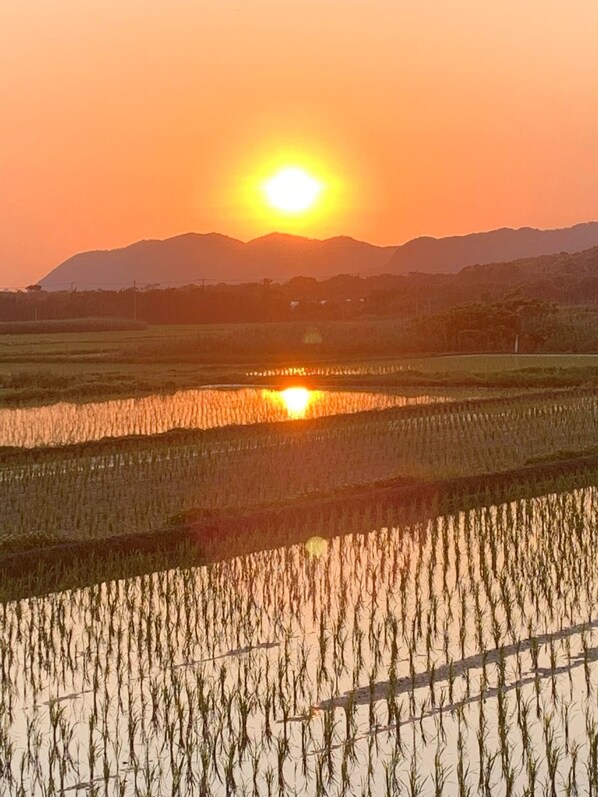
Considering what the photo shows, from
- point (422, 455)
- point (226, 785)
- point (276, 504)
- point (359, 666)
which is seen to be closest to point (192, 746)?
point (226, 785)

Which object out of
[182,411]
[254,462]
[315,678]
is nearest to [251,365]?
[182,411]

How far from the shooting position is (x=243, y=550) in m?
8.41

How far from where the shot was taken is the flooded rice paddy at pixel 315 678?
4531 mm

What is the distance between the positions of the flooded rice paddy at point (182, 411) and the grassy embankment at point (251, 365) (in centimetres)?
124

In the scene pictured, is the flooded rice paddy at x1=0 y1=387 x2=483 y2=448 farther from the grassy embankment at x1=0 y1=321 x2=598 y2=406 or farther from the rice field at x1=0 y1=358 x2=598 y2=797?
the rice field at x1=0 y1=358 x2=598 y2=797

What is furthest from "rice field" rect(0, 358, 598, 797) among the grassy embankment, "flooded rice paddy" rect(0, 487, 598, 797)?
the grassy embankment

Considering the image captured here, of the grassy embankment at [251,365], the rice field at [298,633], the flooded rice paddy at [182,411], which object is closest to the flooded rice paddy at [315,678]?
the rice field at [298,633]

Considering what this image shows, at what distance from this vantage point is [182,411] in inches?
695

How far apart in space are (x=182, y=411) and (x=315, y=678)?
12.2m

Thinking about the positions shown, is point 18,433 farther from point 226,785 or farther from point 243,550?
point 226,785

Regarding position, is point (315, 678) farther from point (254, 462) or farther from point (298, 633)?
A: point (254, 462)

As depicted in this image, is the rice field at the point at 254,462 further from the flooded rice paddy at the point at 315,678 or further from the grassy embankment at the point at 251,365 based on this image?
the grassy embankment at the point at 251,365

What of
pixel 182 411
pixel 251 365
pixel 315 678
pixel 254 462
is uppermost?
pixel 251 365

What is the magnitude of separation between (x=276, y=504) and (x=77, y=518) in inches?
60.6
